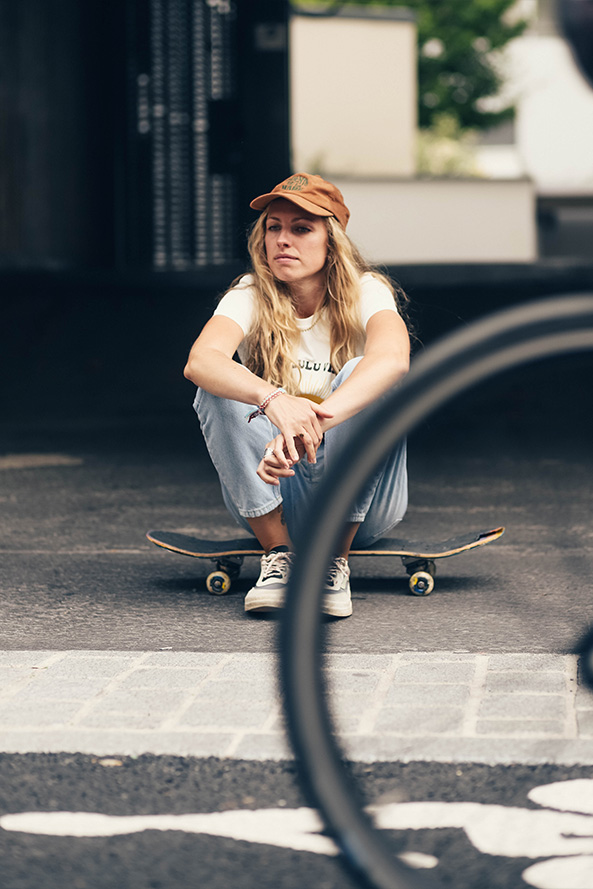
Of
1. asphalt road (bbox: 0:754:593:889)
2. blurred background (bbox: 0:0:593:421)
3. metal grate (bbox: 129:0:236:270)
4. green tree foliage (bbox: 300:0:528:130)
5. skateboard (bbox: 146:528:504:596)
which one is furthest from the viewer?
green tree foliage (bbox: 300:0:528:130)

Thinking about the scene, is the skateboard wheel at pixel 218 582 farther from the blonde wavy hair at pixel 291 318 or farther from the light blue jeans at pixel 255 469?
the blonde wavy hair at pixel 291 318

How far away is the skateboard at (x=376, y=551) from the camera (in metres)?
3.92

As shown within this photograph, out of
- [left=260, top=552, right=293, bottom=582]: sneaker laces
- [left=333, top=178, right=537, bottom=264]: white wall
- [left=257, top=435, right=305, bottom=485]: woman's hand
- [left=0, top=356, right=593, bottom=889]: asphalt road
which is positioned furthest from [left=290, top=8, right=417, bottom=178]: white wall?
[left=257, top=435, right=305, bottom=485]: woman's hand

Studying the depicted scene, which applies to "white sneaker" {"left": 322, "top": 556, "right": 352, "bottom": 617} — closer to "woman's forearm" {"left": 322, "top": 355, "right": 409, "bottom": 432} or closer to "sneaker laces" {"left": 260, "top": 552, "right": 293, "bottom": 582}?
"sneaker laces" {"left": 260, "top": 552, "right": 293, "bottom": 582}

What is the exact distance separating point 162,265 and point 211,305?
234 cm

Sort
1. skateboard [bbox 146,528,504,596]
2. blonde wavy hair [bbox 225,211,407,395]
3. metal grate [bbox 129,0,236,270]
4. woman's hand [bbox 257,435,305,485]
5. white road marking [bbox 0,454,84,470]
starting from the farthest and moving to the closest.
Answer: metal grate [bbox 129,0,236,270] → white road marking [bbox 0,454,84,470] → skateboard [bbox 146,528,504,596] → blonde wavy hair [bbox 225,211,407,395] → woman's hand [bbox 257,435,305,485]

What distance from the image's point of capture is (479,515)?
5535mm

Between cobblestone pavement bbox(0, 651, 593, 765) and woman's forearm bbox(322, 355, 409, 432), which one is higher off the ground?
woman's forearm bbox(322, 355, 409, 432)

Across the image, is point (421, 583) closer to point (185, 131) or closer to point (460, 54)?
point (185, 131)

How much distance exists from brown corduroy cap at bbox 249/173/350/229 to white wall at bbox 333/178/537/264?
66.3ft

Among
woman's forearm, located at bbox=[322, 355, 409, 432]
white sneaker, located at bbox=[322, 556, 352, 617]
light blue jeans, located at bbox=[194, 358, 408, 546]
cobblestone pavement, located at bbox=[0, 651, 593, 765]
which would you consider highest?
woman's forearm, located at bbox=[322, 355, 409, 432]

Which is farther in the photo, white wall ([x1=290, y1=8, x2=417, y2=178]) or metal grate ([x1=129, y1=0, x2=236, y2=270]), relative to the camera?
white wall ([x1=290, y1=8, x2=417, y2=178])

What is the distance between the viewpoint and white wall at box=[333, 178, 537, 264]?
79.0ft

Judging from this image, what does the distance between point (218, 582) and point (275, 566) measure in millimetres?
333
